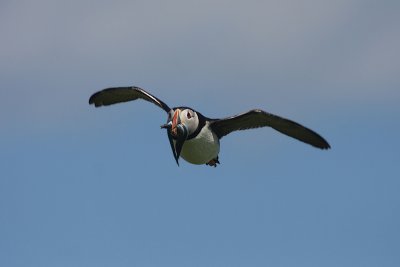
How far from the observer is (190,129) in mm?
42469

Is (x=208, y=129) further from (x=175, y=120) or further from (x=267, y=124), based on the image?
(x=267, y=124)

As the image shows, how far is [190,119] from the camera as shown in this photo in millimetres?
42469

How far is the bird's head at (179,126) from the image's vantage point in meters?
42.0

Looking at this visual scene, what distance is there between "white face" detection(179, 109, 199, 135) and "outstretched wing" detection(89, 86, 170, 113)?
3230mm

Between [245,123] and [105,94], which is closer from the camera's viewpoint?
[245,123]

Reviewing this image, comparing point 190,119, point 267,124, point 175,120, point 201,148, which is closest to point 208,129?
point 201,148

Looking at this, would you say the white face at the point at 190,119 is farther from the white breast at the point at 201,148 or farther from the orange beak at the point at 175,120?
the white breast at the point at 201,148

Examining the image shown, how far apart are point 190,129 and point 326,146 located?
14.8 ft

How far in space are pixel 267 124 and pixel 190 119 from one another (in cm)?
287

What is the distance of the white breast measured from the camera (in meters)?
42.8

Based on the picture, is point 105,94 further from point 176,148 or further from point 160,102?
point 176,148

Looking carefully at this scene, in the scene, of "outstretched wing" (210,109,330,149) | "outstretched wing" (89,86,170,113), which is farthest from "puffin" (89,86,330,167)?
"outstretched wing" (89,86,170,113)

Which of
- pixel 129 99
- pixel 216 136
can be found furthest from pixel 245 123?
pixel 129 99

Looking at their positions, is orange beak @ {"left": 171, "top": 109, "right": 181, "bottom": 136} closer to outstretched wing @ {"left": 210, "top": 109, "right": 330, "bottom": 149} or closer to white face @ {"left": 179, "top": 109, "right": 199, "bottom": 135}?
white face @ {"left": 179, "top": 109, "right": 199, "bottom": 135}
